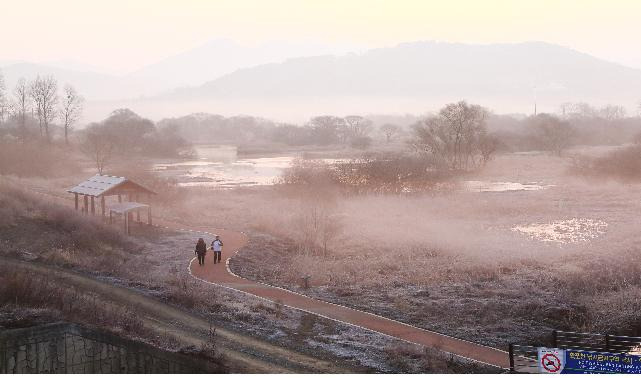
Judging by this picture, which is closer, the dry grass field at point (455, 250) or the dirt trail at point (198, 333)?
the dirt trail at point (198, 333)

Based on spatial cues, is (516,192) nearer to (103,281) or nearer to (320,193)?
(320,193)

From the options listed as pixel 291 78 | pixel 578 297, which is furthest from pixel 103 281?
pixel 291 78

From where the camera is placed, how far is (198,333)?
730 inches

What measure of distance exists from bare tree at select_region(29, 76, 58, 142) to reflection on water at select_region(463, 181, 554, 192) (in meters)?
52.3

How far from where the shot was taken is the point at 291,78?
13212cm

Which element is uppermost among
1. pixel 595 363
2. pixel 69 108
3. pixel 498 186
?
pixel 69 108

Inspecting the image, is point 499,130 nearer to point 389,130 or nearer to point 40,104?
point 389,130

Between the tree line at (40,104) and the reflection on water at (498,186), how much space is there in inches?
1969

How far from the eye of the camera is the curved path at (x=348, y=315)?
17.8 meters

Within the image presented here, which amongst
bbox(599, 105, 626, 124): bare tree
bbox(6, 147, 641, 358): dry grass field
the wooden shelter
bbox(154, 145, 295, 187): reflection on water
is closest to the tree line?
bbox(154, 145, 295, 187): reflection on water

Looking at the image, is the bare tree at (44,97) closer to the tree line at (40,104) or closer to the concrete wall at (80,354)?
the tree line at (40,104)

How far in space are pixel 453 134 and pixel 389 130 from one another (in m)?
22.5

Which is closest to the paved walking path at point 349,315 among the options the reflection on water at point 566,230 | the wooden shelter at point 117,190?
the wooden shelter at point 117,190

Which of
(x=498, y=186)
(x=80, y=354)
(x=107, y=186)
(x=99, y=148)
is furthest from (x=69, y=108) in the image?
(x=80, y=354)
